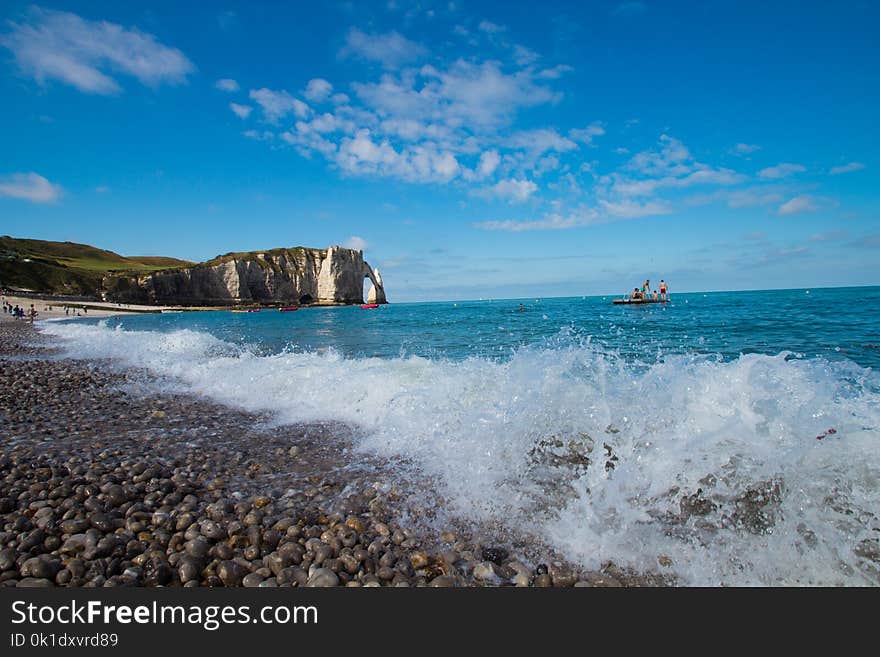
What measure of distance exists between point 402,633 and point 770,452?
4.78 m

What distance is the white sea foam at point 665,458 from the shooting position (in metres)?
3.99

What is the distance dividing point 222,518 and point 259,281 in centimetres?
12211

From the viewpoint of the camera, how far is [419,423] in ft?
26.1

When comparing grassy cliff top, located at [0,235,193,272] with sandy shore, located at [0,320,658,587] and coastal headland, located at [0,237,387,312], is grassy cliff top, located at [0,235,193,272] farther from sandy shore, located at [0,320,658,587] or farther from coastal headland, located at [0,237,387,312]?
sandy shore, located at [0,320,658,587]

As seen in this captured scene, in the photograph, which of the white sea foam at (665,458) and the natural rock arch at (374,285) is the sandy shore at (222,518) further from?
the natural rock arch at (374,285)

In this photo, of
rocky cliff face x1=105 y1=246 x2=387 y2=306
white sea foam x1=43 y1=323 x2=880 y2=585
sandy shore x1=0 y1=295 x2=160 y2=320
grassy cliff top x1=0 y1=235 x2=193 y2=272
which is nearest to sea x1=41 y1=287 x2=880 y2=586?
white sea foam x1=43 y1=323 x2=880 y2=585

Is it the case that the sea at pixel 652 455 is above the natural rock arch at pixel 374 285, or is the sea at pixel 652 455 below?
below

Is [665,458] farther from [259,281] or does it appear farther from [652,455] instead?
[259,281]

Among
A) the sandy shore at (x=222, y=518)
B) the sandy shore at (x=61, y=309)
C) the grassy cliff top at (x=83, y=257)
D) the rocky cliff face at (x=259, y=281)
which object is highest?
the grassy cliff top at (x=83, y=257)

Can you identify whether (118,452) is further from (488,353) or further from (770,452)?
(488,353)

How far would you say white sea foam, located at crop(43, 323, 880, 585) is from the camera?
3992 millimetres

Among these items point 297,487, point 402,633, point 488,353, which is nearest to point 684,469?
point 402,633

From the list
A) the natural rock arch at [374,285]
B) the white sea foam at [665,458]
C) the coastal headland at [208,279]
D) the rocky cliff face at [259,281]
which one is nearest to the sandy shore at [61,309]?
the coastal headland at [208,279]

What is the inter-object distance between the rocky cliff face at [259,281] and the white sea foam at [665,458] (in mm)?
113859
